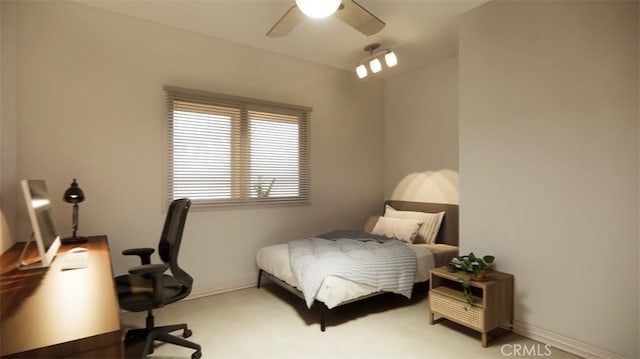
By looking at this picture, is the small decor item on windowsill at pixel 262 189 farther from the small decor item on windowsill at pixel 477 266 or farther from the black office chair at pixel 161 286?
the small decor item on windowsill at pixel 477 266

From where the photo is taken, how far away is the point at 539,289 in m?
2.44

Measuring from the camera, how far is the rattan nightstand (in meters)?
2.38

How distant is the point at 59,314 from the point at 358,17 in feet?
7.31

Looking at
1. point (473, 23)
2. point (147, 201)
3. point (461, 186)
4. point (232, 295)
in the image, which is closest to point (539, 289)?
point (461, 186)

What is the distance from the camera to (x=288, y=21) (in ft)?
7.64

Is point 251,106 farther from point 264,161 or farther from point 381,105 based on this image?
point 381,105

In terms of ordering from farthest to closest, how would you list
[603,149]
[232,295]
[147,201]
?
1. [232,295]
2. [147,201]
3. [603,149]

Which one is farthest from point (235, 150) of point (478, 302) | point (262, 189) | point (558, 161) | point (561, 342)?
point (561, 342)

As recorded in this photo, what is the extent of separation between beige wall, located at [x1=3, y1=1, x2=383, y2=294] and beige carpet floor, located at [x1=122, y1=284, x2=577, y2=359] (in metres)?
0.56

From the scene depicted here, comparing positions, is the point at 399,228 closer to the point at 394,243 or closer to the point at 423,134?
the point at 394,243

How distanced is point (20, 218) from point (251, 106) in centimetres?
230

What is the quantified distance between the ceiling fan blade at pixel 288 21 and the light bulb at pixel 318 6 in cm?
37

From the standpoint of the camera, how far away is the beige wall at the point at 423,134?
13.3 feet

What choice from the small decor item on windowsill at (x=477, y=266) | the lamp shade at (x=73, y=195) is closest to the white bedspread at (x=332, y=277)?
the small decor item on windowsill at (x=477, y=266)
